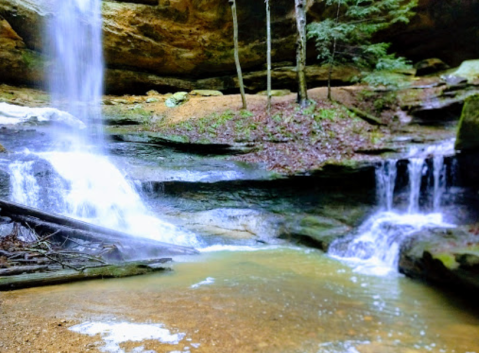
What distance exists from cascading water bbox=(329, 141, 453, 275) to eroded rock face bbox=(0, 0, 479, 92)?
33.0 ft

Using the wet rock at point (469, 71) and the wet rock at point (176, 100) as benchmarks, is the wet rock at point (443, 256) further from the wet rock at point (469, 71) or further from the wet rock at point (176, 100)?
the wet rock at point (176, 100)

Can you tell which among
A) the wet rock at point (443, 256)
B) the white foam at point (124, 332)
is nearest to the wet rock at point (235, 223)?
the wet rock at point (443, 256)

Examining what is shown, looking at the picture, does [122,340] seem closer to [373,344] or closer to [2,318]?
[2,318]

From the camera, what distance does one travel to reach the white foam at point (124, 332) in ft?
8.88

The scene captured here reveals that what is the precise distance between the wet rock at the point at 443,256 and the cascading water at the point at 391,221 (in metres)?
0.36

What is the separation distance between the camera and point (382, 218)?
27.4 ft

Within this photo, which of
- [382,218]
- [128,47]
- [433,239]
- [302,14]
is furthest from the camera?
[128,47]

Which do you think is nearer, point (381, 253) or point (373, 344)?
point (373, 344)

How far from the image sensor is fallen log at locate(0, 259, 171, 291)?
4285mm

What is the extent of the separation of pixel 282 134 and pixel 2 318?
1018 cm

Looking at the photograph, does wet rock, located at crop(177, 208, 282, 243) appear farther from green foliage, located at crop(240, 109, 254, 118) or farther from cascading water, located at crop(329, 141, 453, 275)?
green foliage, located at crop(240, 109, 254, 118)

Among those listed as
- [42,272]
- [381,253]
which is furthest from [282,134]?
[42,272]

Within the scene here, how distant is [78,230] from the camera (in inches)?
261

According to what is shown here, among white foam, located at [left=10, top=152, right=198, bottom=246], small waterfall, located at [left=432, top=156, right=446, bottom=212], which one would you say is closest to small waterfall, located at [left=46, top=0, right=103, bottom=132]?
white foam, located at [left=10, top=152, right=198, bottom=246]
